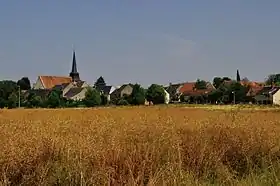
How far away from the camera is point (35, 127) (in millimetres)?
7355

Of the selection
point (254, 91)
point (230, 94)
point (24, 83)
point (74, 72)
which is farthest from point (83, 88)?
point (230, 94)

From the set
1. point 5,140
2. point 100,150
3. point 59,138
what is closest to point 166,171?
point 100,150

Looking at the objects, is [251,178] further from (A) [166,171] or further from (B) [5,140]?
(B) [5,140]

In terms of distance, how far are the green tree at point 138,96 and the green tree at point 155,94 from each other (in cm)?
134

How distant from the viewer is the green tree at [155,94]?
85.6 metres

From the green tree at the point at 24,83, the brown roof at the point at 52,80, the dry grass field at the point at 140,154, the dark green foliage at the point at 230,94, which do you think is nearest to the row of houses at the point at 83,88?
the brown roof at the point at 52,80

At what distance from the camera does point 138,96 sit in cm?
8394

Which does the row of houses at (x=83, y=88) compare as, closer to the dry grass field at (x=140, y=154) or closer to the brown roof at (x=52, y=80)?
the brown roof at (x=52, y=80)

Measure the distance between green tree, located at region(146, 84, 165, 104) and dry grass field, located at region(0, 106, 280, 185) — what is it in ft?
254

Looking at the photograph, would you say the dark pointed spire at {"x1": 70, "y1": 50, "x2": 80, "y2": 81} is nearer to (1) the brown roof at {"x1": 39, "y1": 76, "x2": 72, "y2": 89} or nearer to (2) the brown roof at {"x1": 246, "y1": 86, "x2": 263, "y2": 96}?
(1) the brown roof at {"x1": 39, "y1": 76, "x2": 72, "y2": 89}

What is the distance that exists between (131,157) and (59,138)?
1304 millimetres

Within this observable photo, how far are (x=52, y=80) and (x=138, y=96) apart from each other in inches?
2331

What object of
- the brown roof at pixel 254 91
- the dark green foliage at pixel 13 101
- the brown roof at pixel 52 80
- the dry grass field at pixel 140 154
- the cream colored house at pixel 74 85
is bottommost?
the dry grass field at pixel 140 154

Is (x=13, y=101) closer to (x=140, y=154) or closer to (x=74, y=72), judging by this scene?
(x=74, y=72)
